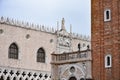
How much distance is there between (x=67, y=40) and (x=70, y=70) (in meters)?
17.1

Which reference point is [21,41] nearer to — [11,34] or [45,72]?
[11,34]

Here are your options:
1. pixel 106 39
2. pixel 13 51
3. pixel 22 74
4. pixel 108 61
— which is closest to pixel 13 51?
pixel 13 51

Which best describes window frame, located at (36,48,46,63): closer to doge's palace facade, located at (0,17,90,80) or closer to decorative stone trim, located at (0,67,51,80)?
doge's palace facade, located at (0,17,90,80)

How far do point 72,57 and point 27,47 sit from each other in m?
13.2

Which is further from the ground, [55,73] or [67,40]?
[67,40]

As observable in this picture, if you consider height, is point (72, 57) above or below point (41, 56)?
below

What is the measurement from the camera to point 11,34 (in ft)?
115

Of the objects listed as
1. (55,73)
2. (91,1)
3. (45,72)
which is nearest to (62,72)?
(55,73)

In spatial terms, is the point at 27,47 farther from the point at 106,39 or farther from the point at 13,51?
the point at 106,39

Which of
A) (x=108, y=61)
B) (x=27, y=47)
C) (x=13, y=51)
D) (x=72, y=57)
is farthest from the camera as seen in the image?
(x=27, y=47)

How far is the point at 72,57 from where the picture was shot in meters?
23.8

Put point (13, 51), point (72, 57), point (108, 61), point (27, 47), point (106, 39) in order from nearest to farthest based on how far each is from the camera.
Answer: point (108, 61)
point (106, 39)
point (72, 57)
point (13, 51)
point (27, 47)

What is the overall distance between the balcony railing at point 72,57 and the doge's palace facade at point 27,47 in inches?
314

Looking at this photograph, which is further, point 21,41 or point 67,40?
point 67,40
